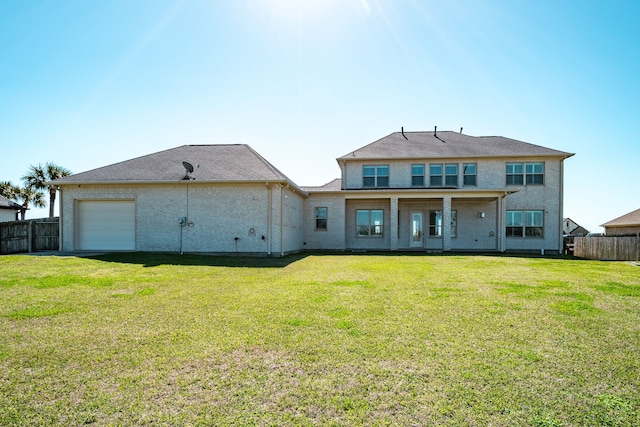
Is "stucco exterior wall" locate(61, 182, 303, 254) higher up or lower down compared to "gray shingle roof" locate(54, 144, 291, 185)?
lower down

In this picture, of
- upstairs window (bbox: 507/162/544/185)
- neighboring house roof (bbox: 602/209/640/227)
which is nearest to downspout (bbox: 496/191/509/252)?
upstairs window (bbox: 507/162/544/185)

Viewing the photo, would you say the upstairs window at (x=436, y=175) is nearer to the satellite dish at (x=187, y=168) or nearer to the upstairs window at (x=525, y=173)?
the upstairs window at (x=525, y=173)

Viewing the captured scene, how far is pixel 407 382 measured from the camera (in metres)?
3.22

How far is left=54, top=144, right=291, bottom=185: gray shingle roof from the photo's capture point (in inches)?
598

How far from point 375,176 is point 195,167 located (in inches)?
388

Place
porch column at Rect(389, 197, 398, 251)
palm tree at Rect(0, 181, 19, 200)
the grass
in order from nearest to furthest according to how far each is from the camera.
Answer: the grass → porch column at Rect(389, 197, 398, 251) → palm tree at Rect(0, 181, 19, 200)

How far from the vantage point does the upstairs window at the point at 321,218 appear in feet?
64.6

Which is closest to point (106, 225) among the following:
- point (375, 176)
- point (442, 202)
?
point (375, 176)

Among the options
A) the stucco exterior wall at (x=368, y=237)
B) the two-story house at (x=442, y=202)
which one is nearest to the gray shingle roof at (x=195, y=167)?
the two-story house at (x=442, y=202)

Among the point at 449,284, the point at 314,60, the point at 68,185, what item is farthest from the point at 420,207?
the point at 68,185

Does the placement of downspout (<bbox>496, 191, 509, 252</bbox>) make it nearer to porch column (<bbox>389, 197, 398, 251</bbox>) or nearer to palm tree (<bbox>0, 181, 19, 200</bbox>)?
porch column (<bbox>389, 197, 398, 251</bbox>)

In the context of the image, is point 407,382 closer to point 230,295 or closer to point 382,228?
point 230,295

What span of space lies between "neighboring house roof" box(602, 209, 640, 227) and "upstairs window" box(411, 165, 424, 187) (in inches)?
837

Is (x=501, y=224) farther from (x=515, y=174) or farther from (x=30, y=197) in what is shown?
(x=30, y=197)
